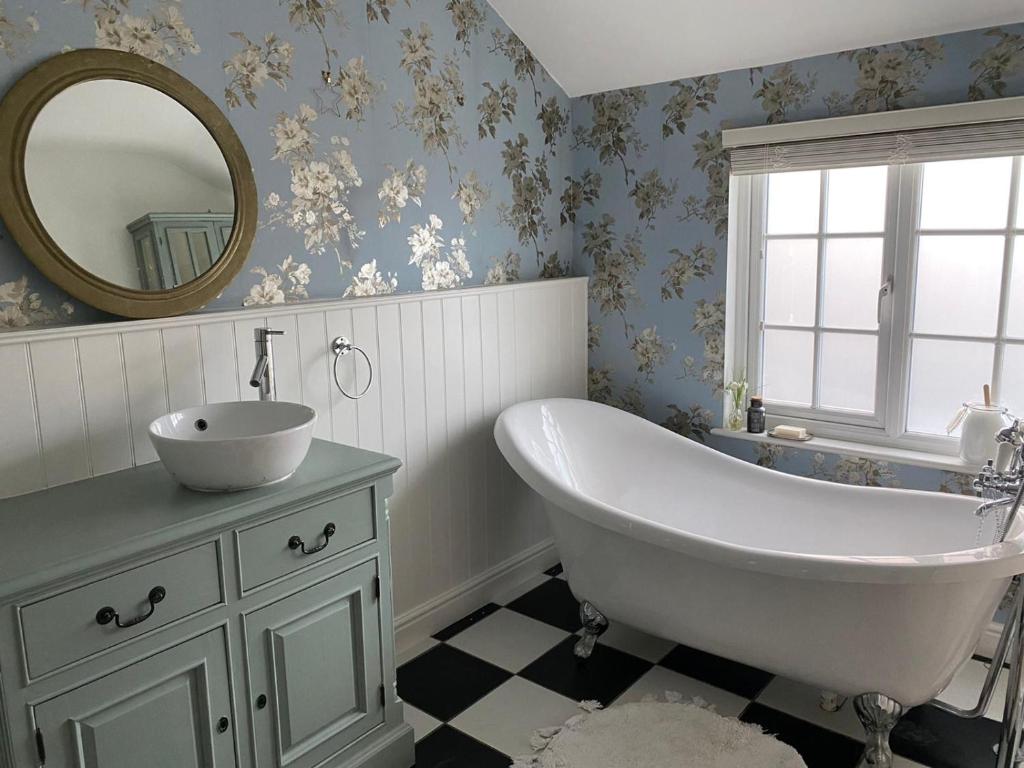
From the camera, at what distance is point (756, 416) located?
314cm

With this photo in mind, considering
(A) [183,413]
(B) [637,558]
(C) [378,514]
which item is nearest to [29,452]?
(A) [183,413]

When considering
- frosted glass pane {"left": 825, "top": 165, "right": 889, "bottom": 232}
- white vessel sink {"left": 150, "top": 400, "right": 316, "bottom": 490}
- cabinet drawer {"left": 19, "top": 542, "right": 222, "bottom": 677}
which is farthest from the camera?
frosted glass pane {"left": 825, "top": 165, "right": 889, "bottom": 232}

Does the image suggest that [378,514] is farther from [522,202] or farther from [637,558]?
[522,202]

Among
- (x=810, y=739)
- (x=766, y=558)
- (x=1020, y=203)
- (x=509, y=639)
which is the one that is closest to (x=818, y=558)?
(x=766, y=558)

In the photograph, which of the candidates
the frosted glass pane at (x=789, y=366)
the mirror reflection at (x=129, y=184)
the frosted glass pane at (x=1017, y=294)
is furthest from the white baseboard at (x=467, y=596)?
the frosted glass pane at (x=1017, y=294)

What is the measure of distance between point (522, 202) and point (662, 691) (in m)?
1.87

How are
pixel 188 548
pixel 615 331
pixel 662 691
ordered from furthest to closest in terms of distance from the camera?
pixel 615 331 → pixel 662 691 → pixel 188 548

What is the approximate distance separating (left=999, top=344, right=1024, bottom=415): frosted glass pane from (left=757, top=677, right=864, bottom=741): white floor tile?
3.64ft

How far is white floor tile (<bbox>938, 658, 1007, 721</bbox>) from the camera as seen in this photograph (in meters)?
2.42

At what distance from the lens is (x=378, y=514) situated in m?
2.07

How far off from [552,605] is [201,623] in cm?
165

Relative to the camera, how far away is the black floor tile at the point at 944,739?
219 cm

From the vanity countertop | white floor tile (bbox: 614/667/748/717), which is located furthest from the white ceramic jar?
the vanity countertop

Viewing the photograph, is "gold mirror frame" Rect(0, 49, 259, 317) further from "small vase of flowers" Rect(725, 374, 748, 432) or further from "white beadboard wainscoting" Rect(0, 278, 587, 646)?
"small vase of flowers" Rect(725, 374, 748, 432)
